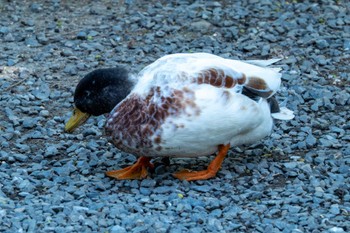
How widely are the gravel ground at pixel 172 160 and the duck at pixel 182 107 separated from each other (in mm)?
241

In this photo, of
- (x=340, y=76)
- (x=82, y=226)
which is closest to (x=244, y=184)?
(x=82, y=226)

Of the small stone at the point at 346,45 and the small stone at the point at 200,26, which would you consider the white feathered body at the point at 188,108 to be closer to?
the small stone at the point at 346,45

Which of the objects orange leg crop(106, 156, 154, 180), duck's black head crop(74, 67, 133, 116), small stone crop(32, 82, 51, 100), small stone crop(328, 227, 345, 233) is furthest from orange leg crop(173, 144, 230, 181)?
small stone crop(32, 82, 51, 100)

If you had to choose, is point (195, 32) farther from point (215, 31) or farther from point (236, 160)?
point (236, 160)

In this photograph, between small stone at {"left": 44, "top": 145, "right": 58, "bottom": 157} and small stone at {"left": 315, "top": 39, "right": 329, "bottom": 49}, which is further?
small stone at {"left": 315, "top": 39, "right": 329, "bottom": 49}

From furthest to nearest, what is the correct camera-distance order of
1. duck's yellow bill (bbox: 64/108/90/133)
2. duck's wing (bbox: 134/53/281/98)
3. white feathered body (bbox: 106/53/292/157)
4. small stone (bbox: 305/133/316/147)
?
small stone (bbox: 305/133/316/147)
duck's yellow bill (bbox: 64/108/90/133)
duck's wing (bbox: 134/53/281/98)
white feathered body (bbox: 106/53/292/157)

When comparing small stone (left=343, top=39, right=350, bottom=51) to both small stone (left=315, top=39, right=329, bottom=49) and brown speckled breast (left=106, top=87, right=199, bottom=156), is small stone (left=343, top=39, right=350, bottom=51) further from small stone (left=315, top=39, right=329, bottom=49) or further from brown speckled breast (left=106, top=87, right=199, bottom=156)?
brown speckled breast (left=106, top=87, right=199, bottom=156)

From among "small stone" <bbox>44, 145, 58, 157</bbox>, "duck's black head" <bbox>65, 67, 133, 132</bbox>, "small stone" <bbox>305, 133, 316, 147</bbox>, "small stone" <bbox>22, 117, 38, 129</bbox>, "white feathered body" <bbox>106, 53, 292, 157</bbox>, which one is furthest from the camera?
"small stone" <bbox>22, 117, 38, 129</bbox>

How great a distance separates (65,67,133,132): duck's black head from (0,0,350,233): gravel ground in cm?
52

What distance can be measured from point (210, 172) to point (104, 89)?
98 centimetres

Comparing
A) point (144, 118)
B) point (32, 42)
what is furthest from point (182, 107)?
point (32, 42)

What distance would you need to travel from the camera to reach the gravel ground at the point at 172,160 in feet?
19.2

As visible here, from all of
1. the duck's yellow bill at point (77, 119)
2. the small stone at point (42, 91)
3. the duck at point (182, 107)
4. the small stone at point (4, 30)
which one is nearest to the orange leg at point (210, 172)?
the duck at point (182, 107)

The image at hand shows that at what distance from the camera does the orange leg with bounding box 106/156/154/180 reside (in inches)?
258
